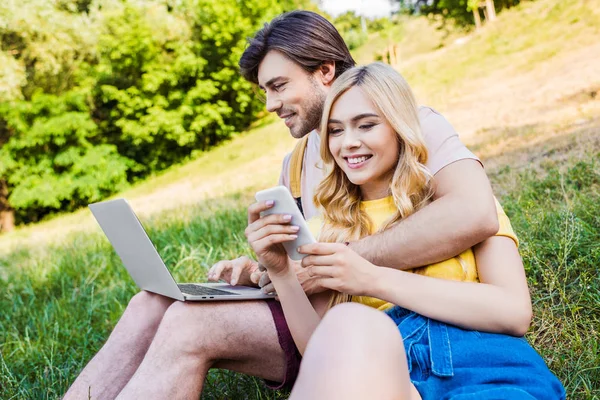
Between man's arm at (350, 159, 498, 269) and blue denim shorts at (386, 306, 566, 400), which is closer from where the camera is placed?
blue denim shorts at (386, 306, 566, 400)

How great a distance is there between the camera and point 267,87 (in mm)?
2768

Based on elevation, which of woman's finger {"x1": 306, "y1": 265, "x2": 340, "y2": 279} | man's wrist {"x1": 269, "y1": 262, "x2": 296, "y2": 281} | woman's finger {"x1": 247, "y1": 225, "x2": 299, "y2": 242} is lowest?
man's wrist {"x1": 269, "y1": 262, "x2": 296, "y2": 281}

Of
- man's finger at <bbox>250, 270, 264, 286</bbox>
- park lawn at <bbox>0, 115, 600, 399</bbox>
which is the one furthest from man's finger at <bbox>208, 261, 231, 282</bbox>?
park lawn at <bbox>0, 115, 600, 399</bbox>

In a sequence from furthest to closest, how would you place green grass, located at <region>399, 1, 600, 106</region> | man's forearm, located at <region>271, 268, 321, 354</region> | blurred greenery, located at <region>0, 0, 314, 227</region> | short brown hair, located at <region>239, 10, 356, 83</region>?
1. blurred greenery, located at <region>0, 0, 314, 227</region>
2. green grass, located at <region>399, 1, 600, 106</region>
3. short brown hair, located at <region>239, 10, 356, 83</region>
4. man's forearm, located at <region>271, 268, 321, 354</region>

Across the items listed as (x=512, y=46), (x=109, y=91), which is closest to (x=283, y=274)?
(x=512, y=46)

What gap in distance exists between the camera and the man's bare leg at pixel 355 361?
117 cm

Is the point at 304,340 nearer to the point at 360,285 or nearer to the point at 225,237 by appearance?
the point at 360,285

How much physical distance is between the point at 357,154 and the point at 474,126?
616 centimetres

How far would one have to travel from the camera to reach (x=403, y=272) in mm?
1510

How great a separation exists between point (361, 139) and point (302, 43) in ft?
3.36

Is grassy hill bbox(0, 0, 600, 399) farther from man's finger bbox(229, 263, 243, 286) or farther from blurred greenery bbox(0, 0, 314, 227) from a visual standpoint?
blurred greenery bbox(0, 0, 314, 227)

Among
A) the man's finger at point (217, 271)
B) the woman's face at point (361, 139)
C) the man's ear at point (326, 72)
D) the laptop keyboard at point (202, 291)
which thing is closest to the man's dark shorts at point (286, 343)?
the laptop keyboard at point (202, 291)

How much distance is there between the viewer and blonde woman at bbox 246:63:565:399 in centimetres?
139

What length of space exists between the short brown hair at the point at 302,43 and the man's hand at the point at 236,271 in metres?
1.05
